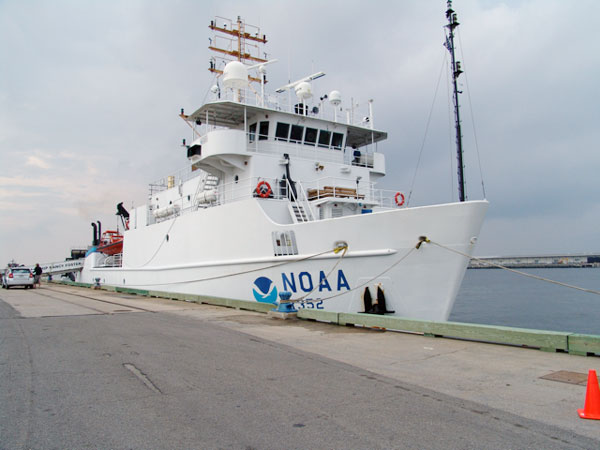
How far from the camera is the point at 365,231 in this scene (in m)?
8.80

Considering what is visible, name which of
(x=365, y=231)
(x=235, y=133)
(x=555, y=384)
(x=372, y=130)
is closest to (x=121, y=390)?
(x=555, y=384)

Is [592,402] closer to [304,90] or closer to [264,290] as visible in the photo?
[264,290]

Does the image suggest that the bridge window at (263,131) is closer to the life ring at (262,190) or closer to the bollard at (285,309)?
the life ring at (262,190)

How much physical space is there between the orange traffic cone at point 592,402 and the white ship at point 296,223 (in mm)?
4661

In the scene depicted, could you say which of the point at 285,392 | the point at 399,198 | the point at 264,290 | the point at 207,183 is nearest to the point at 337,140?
Result: the point at 399,198

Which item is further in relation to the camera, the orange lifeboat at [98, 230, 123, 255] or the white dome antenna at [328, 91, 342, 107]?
the orange lifeboat at [98, 230, 123, 255]

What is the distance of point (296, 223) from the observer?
402 inches

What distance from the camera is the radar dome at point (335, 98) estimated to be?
1491cm

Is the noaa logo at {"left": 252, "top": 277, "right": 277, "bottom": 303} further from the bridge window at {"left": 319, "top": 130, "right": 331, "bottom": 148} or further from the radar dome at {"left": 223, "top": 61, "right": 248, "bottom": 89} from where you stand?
the radar dome at {"left": 223, "top": 61, "right": 248, "bottom": 89}

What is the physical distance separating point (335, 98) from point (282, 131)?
8.16 feet

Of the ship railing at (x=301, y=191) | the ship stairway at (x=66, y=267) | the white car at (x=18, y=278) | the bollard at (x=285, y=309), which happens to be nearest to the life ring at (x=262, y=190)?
the ship railing at (x=301, y=191)

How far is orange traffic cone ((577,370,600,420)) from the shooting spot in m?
3.35

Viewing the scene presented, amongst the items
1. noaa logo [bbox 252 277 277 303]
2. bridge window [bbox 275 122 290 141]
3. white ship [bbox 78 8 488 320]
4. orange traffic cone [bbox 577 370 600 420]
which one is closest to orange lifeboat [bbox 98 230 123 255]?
white ship [bbox 78 8 488 320]

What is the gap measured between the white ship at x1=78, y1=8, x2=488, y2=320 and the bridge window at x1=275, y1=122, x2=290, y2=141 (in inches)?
1.4
